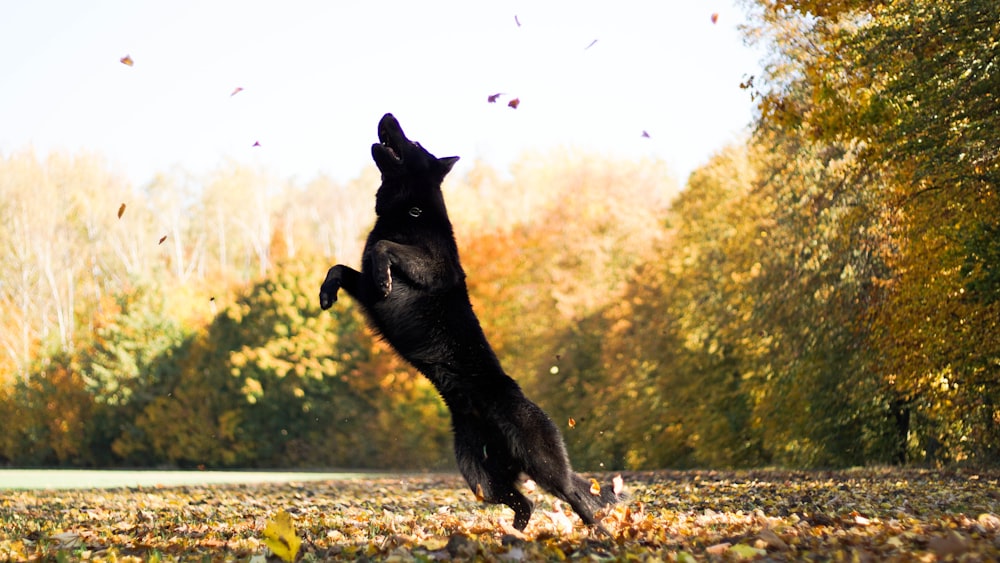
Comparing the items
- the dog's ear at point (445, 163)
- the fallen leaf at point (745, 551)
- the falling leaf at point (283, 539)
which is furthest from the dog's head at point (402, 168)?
the fallen leaf at point (745, 551)

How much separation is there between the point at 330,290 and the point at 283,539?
1.70 metres

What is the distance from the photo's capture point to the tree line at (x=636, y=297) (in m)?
15.8

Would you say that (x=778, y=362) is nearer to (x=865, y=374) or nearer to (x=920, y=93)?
(x=865, y=374)

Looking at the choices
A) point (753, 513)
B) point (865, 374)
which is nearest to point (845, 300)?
point (865, 374)

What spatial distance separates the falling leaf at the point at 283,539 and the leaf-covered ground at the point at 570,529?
12 centimetres

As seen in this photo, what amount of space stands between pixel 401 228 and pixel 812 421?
682 inches

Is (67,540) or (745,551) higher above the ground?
(67,540)

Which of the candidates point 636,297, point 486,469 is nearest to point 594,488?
point 486,469

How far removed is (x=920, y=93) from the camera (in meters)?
14.2

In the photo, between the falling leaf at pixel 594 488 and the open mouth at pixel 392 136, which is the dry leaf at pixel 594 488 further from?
the open mouth at pixel 392 136

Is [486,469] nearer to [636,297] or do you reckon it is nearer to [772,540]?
[772,540]

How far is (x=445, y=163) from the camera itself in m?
8.22

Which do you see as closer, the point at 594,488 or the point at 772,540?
the point at 772,540

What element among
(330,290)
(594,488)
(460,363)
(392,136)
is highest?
(392,136)
